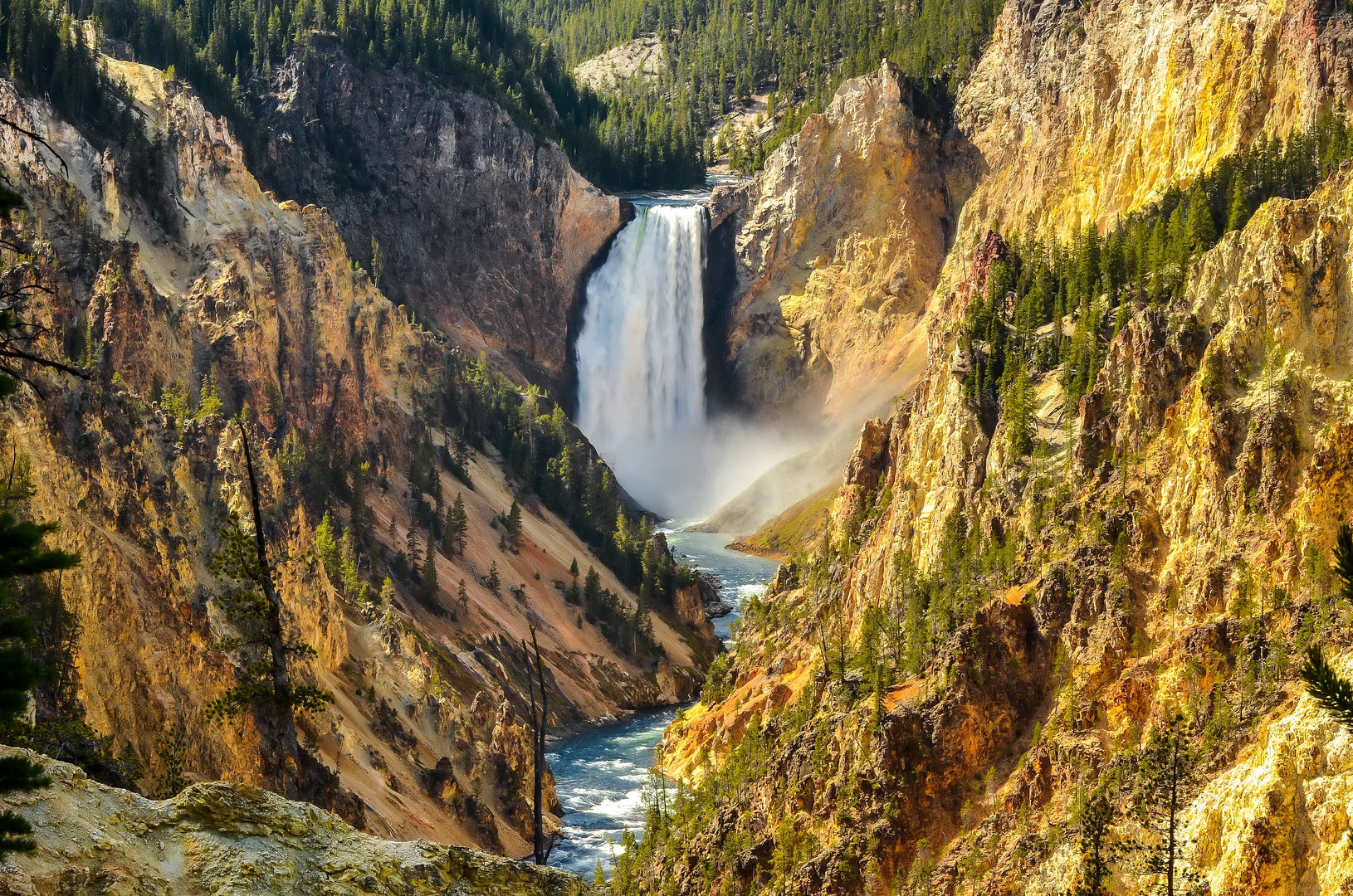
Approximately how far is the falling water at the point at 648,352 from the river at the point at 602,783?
7143cm

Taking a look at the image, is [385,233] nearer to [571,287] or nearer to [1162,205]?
[571,287]

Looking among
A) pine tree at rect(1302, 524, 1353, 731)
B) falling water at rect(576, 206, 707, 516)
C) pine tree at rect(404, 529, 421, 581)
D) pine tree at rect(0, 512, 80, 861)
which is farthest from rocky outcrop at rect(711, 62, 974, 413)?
pine tree at rect(1302, 524, 1353, 731)

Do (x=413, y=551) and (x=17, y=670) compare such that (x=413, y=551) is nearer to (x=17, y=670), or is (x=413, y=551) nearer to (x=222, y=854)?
(x=222, y=854)

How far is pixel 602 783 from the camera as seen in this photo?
81000 mm

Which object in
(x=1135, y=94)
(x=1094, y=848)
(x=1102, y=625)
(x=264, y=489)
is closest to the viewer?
(x=1094, y=848)

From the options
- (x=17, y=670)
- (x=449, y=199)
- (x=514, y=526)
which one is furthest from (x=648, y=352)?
(x=17, y=670)

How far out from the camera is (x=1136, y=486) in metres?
56.2

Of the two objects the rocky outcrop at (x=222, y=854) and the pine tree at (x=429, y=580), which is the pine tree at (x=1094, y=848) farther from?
the pine tree at (x=429, y=580)

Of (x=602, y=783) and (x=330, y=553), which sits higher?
(x=330, y=553)

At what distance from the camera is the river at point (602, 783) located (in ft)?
229

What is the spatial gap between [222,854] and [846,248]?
466ft

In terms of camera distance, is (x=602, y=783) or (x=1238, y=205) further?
(x=602, y=783)

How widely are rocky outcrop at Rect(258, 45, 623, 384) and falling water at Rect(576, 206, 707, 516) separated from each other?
12.6 feet

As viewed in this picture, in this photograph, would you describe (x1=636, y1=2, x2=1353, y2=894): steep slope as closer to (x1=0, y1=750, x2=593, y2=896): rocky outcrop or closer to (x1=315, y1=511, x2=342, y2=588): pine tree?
(x1=315, y1=511, x2=342, y2=588): pine tree
